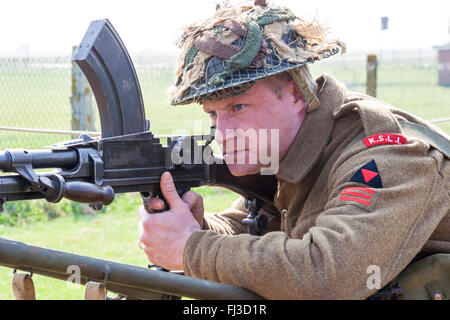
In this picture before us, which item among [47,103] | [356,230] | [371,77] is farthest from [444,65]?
[356,230]

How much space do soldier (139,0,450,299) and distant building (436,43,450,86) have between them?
103 feet

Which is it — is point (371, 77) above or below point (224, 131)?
above

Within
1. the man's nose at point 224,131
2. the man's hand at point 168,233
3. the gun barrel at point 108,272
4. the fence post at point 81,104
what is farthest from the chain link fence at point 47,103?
the gun barrel at point 108,272

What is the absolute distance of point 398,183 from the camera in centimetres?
239

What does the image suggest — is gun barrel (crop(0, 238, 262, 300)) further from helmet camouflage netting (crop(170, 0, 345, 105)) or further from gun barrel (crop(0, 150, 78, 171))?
helmet camouflage netting (crop(170, 0, 345, 105))

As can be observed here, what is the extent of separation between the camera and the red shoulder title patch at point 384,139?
2.52 meters

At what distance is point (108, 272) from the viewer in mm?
2104

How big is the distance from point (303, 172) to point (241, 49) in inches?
23.8

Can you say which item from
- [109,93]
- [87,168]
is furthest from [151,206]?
[109,93]

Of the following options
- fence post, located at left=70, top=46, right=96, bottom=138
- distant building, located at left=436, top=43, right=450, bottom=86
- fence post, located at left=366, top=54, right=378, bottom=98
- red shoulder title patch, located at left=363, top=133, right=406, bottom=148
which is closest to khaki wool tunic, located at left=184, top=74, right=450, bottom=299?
red shoulder title patch, located at left=363, top=133, right=406, bottom=148

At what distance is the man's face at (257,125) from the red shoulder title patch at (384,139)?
0.44m

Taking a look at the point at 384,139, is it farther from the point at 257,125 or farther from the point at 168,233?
the point at 168,233

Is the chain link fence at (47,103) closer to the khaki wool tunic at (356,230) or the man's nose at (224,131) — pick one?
the man's nose at (224,131)

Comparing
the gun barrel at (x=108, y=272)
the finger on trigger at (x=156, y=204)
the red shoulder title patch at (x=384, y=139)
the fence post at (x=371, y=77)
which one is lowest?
the gun barrel at (x=108, y=272)
